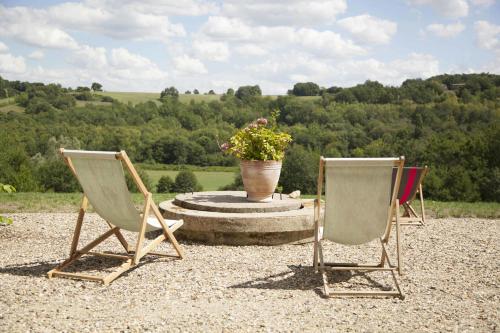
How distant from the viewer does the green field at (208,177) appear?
112ft

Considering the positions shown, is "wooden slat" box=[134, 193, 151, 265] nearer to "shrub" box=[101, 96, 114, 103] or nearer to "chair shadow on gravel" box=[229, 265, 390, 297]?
"chair shadow on gravel" box=[229, 265, 390, 297]

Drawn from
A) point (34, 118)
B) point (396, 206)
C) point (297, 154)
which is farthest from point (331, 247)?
point (34, 118)

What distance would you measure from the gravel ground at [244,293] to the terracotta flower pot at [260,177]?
2.99 ft

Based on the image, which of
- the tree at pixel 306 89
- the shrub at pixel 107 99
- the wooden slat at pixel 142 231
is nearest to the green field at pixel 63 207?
the wooden slat at pixel 142 231

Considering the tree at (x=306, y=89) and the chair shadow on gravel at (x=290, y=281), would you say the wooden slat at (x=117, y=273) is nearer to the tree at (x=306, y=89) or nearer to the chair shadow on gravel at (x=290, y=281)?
the chair shadow on gravel at (x=290, y=281)

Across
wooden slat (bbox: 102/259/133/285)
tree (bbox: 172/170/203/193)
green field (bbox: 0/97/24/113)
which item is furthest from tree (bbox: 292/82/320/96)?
wooden slat (bbox: 102/259/133/285)

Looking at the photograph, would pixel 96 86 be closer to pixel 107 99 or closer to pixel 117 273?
pixel 107 99

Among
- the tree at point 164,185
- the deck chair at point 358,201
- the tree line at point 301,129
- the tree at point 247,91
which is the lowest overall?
the tree at point 164,185

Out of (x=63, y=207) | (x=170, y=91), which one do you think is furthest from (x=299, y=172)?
(x=170, y=91)

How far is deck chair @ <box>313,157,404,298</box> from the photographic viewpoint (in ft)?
14.7

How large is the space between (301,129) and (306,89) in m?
18.0

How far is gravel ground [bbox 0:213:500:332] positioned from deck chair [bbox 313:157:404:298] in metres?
0.33

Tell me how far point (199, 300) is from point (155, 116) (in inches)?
1674

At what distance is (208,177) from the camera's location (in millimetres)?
36625
